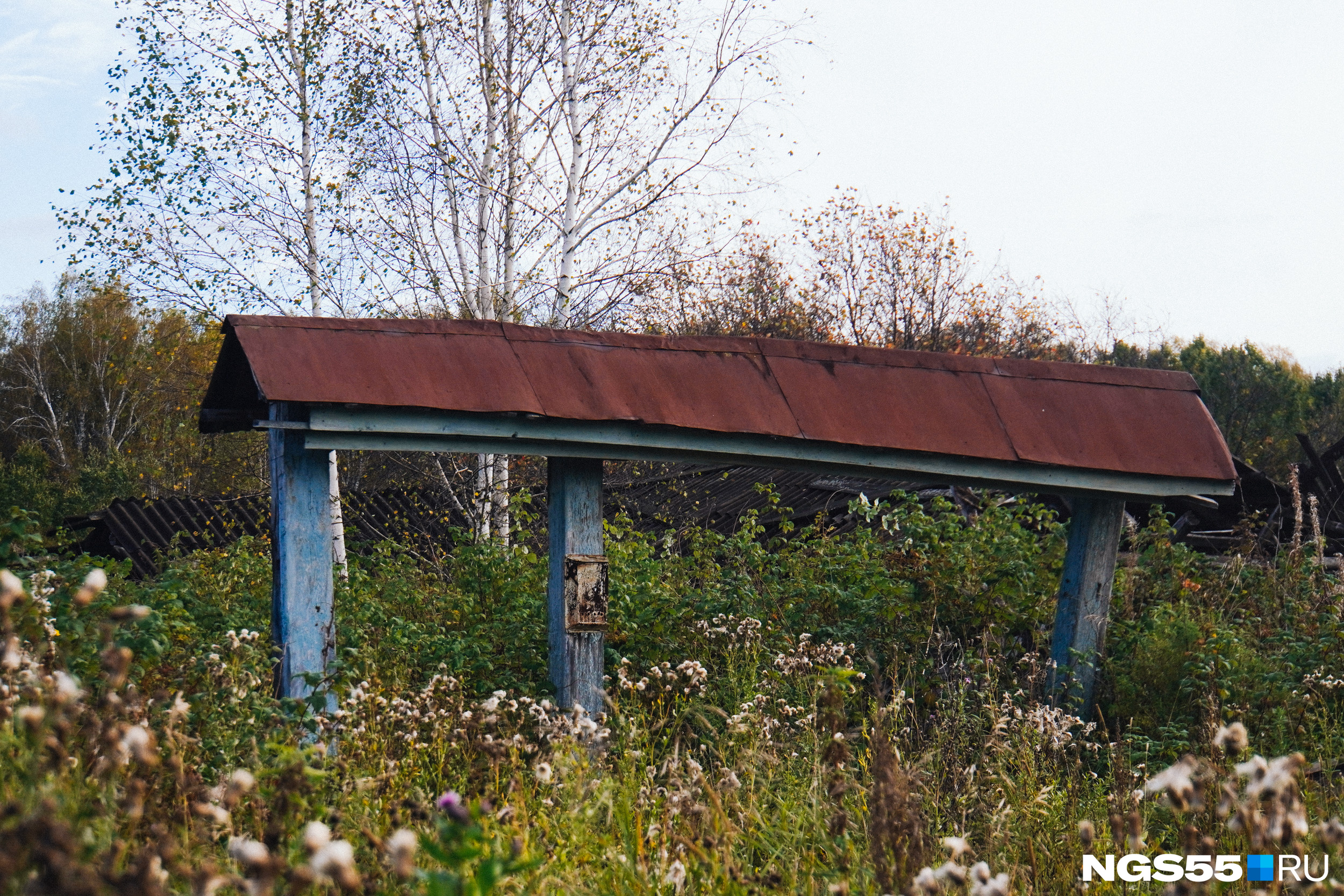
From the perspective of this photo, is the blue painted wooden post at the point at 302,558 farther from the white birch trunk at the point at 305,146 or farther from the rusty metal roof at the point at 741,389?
the white birch trunk at the point at 305,146

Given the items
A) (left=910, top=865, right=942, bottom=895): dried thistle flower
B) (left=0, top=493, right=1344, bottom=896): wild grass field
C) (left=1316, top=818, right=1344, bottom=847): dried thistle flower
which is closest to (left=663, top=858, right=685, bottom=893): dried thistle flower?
(left=0, top=493, right=1344, bottom=896): wild grass field

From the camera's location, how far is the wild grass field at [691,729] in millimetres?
1976

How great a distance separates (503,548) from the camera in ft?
23.2

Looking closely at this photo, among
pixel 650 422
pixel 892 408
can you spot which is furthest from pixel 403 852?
pixel 892 408

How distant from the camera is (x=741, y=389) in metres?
4.99

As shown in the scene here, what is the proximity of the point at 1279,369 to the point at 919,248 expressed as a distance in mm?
10805

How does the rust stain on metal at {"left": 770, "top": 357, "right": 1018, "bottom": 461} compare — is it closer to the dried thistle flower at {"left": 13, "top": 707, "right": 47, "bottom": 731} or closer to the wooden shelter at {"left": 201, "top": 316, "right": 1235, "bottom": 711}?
the wooden shelter at {"left": 201, "top": 316, "right": 1235, "bottom": 711}

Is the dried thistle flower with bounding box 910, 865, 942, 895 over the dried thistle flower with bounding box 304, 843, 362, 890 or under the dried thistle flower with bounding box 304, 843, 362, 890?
under

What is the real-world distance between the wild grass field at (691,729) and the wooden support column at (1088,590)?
0.62ft

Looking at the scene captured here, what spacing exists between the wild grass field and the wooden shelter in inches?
15.9

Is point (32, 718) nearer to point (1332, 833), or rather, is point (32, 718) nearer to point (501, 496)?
point (1332, 833)

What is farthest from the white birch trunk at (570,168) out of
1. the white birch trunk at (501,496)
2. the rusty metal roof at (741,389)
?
the rusty metal roof at (741,389)

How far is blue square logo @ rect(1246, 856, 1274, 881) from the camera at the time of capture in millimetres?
2750

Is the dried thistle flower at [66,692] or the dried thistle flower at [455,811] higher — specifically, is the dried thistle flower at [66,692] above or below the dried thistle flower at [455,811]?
above
